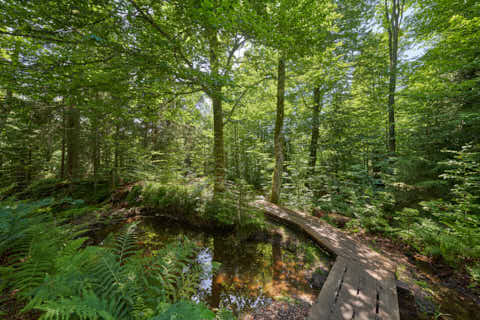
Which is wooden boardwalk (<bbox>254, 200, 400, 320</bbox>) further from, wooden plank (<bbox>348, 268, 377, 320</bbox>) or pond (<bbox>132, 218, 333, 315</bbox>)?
pond (<bbox>132, 218, 333, 315</bbox>)

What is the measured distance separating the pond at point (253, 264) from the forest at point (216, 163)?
0.04 meters

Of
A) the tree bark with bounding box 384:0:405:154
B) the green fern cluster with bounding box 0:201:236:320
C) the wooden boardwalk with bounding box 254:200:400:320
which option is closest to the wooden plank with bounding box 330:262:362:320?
the wooden boardwalk with bounding box 254:200:400:320

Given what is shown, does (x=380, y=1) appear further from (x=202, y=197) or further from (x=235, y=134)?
(x=202, y=197)

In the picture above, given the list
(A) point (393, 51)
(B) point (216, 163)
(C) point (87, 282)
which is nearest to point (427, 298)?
(C) point (87, 282)

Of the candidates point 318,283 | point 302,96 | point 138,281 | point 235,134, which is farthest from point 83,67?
point 235,134

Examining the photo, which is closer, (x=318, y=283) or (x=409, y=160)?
(x=318, y=283)

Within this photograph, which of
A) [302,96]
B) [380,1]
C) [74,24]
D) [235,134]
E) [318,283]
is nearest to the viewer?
[74,24]

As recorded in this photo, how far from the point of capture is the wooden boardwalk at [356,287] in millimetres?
2340

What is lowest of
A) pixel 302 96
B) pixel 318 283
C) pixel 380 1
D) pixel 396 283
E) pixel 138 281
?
pixel 318 283

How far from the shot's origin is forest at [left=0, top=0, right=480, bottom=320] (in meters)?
2.03

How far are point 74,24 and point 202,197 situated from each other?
501 cm

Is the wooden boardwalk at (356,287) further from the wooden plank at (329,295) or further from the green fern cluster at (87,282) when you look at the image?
the green fern cluster at (87,282)

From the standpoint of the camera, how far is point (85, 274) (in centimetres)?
169

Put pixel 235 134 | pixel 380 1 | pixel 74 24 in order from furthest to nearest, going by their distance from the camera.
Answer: pixel 235 134 < pixel 380 1 < pixel 74 24
